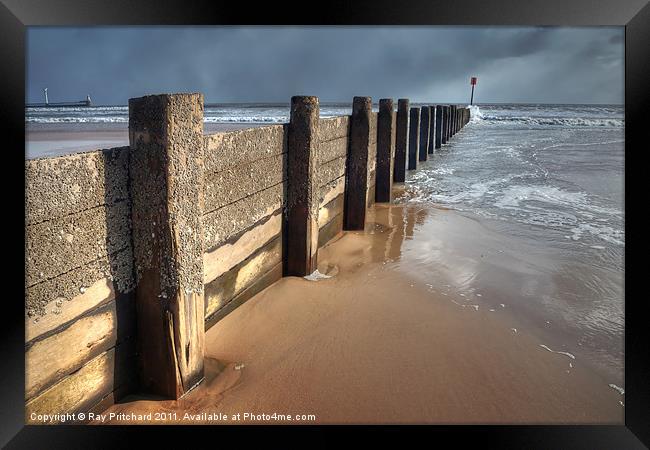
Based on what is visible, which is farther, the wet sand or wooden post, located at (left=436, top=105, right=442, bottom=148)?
wooden post, located at (left=436, top=105, right=442, bottom=148)

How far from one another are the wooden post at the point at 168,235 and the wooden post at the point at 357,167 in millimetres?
4022

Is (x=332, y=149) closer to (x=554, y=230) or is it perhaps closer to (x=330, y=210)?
(x=330, y=210)

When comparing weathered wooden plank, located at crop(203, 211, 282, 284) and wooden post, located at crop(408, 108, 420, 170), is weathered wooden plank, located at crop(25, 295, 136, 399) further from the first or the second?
wooden post, located at crop(408, 108, 420, 170)

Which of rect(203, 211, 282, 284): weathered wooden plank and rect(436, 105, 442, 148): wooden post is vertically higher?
rect(436, 105, 442, 148): wooden post

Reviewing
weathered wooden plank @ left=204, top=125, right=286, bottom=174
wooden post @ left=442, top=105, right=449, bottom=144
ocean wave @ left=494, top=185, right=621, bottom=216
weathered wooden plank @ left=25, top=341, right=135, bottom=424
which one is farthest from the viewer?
wooden post @ left=442, top=105, right=449, bottom=144

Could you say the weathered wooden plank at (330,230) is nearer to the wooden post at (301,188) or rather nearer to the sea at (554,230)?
the wooden post at (301,188)

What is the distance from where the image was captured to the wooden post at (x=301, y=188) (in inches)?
175

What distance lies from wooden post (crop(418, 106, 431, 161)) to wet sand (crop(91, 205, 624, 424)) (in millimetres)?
10357

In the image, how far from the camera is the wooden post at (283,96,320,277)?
4.45 meters

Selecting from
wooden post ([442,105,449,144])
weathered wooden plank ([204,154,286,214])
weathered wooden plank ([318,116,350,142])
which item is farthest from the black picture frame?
wooden post ([442,105,449,144])

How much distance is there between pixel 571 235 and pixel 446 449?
5.35 metres

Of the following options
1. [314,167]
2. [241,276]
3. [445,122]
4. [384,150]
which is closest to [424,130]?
[384,150]

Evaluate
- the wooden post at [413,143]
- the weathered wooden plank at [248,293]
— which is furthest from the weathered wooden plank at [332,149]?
the wooden post at [413,143]

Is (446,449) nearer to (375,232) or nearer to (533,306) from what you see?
(533,306)
